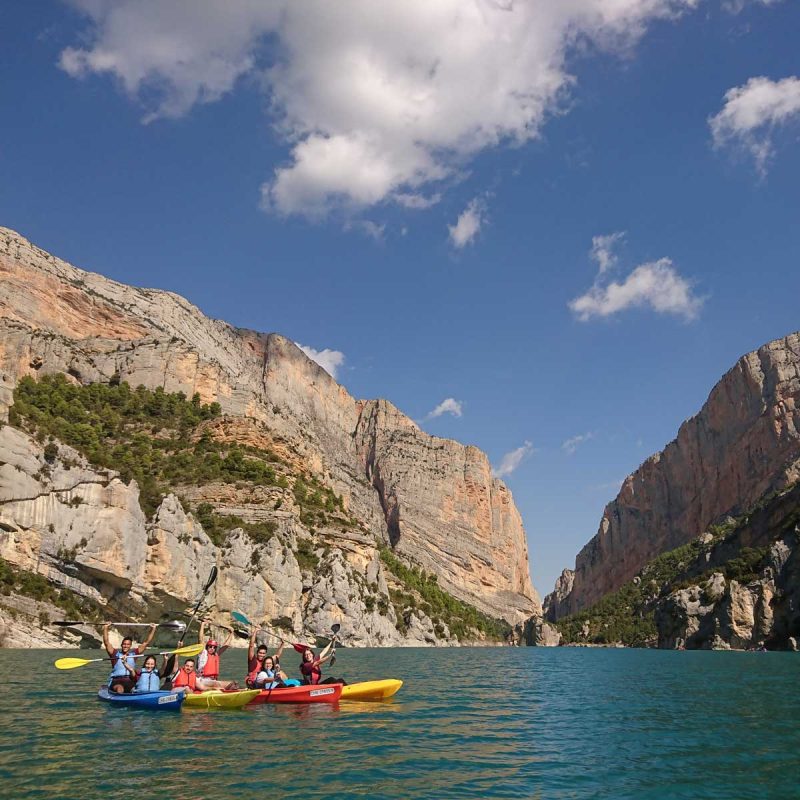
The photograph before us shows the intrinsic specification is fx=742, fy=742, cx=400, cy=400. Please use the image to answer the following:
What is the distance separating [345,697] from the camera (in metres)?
25.3

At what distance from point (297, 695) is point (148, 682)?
15.7ft

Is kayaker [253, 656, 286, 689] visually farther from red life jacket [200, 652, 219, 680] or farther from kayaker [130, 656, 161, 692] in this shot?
kayaker [130, 656, 161, 692]

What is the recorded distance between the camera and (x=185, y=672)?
76.5 feet

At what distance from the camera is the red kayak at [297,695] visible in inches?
950

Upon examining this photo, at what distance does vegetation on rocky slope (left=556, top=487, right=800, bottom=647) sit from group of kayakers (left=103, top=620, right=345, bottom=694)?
71.7 meters

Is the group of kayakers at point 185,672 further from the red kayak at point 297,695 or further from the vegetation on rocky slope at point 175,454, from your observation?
the vegetation on rocky slope at point 175,454

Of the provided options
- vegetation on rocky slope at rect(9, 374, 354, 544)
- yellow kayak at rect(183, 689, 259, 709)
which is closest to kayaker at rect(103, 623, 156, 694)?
yellow kayak at rect(183, 689, 259, 709)

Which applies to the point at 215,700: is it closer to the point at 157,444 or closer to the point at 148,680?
the point at 148,680

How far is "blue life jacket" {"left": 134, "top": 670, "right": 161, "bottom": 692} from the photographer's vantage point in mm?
22125

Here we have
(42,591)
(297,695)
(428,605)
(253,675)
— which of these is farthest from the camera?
(428,605)

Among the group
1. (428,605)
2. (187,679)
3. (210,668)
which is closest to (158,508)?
(210,668)

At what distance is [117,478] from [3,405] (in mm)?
11173

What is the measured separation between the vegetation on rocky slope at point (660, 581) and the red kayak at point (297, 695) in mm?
71741

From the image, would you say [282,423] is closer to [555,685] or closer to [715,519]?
[555,685]
